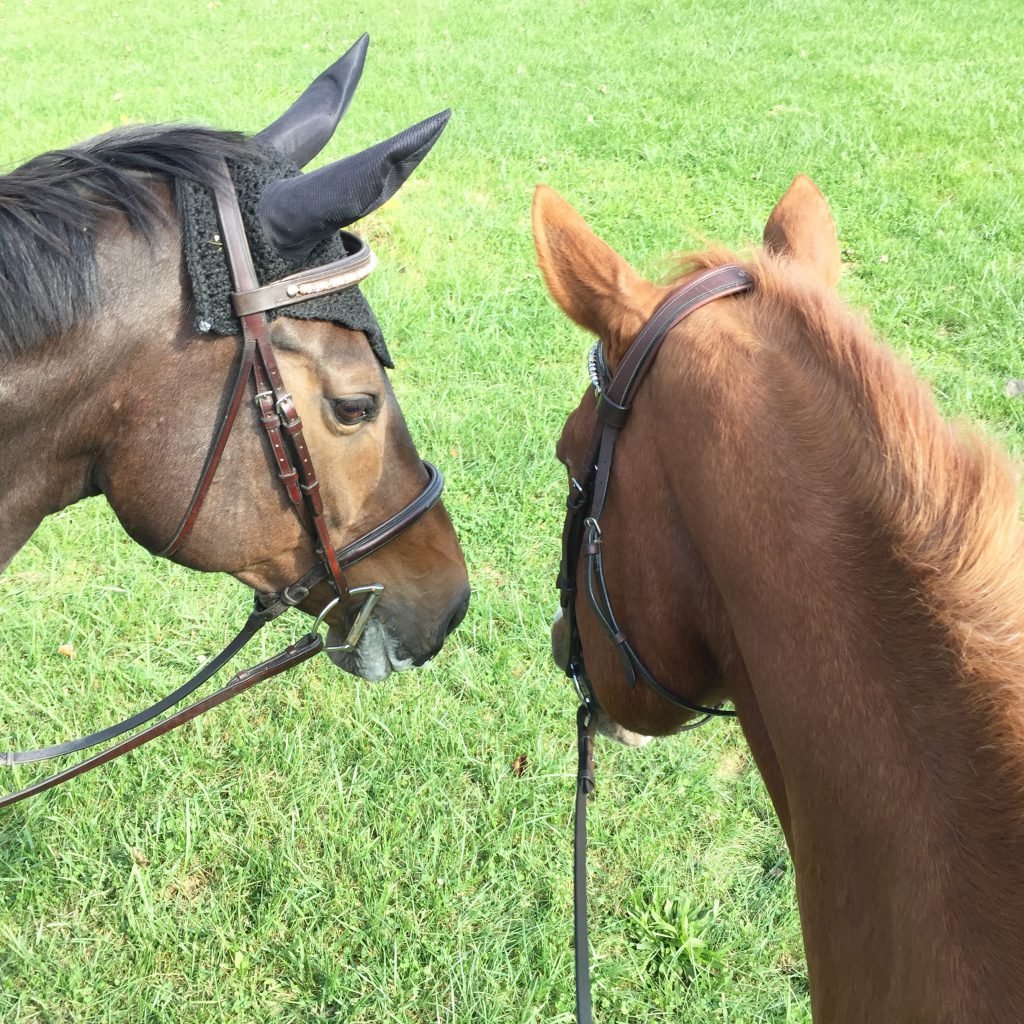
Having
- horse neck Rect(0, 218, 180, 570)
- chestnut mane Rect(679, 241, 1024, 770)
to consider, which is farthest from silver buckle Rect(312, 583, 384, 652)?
chestnut mane Rect(679, 241, 1024, 770)

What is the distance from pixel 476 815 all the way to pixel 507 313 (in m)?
3.83

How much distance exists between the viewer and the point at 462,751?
11.0 feet

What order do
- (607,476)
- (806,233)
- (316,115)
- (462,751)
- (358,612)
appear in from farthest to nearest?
(462,751)
(358,612)
(316,115)
(806,233)
(607,476)

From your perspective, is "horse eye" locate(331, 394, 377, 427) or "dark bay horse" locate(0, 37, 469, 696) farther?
"horse eye" locate(331, 394, 377, 427)

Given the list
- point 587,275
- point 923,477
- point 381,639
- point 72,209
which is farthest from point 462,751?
point 923,477

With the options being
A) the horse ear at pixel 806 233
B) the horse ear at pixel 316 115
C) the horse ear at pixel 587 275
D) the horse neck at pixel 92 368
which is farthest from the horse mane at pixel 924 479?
the horse ear at pixel 316 115

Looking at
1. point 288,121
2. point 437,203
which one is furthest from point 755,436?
point 437,203

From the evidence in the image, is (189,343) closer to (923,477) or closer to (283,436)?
(283,436)

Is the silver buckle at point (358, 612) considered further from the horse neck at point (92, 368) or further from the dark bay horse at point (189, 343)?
the horse neck at point (92, 368)

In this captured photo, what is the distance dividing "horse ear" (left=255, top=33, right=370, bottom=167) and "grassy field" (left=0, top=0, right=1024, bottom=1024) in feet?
3.28

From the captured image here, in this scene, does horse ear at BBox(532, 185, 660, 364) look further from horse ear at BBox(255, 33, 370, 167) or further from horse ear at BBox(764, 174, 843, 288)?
horse ear at BBox(255, 33, 370, 167)

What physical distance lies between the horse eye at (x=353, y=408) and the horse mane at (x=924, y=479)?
90 cm

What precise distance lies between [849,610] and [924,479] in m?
0.20

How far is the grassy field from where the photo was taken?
271 centimetres
